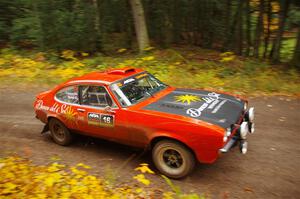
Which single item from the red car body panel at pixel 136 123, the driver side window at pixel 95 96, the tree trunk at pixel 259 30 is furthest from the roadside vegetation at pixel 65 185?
the tree trunk at pixel 259 30

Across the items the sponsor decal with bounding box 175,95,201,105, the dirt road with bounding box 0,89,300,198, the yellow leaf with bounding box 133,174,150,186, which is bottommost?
the dirt road with bounding box 0,89,300,198

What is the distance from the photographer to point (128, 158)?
6301mm

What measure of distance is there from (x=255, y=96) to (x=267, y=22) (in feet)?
15.8

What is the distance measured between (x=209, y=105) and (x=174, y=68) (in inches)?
272

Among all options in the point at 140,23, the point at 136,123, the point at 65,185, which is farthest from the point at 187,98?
the point at 140,23

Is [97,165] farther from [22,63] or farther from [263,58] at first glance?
[22,63]

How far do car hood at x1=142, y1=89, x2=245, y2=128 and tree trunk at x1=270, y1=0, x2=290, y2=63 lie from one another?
280 inches

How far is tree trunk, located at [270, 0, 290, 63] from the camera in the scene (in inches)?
464

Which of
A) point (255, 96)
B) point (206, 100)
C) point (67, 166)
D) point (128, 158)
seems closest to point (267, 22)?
point (255, 96)

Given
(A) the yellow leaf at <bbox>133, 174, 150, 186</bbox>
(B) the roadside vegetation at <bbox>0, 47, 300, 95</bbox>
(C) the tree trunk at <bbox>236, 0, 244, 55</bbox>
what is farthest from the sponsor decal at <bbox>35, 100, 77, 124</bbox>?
(C) the tree trunk at <bbox>236, 0, 244, 55</bbox>

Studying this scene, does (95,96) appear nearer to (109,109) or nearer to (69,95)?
(109,109)

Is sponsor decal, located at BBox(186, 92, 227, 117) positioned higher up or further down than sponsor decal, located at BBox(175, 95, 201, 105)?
further down

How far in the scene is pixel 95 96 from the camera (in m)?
A: 6.20

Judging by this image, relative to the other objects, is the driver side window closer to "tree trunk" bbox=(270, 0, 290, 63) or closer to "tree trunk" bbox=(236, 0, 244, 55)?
"tree trunk" bbox=(270, 0, 290, 63)
